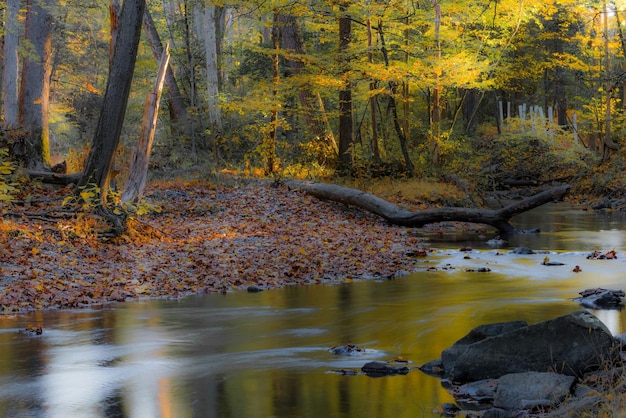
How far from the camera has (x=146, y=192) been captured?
22.1 meters

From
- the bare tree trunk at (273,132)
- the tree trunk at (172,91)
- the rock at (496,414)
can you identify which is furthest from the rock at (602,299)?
the tree trunk at (172,91)

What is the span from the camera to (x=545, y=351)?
7.20 m

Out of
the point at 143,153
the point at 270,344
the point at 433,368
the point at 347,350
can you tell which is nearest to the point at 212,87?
the point at 143,153

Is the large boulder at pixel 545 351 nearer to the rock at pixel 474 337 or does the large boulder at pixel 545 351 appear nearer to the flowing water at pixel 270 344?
the rock at pixel 474 337

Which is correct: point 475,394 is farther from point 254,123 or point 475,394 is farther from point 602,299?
point 254,123

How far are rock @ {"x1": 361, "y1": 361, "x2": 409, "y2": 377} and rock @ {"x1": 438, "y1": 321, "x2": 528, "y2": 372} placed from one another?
0.46 meters

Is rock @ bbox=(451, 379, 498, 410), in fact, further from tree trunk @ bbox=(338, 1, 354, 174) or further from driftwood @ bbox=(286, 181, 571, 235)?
tree trunk @ bbox=(338, 1, 354, 174)

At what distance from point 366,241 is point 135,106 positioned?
1579 centimetres

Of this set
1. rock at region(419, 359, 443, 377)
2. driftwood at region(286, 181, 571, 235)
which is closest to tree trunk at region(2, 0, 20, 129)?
driftwood at region(286, 181, 571, 235)

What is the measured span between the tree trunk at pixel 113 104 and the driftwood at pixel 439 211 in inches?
352

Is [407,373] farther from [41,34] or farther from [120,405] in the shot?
[41,34]

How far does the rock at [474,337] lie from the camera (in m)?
7.87

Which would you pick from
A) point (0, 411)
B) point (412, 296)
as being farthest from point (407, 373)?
point (412, 296)

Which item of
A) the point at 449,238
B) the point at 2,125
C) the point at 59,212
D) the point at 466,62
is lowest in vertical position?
the point at 449,238
